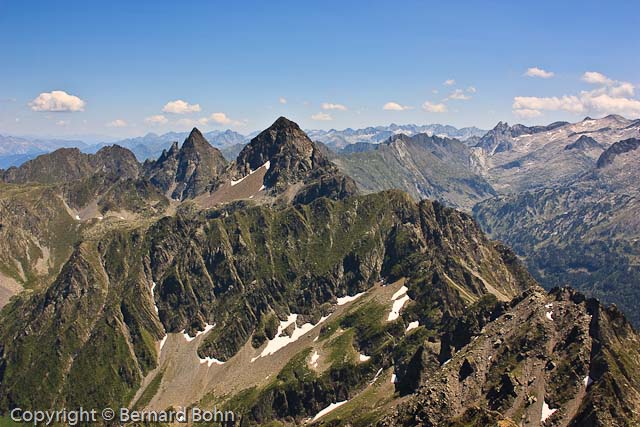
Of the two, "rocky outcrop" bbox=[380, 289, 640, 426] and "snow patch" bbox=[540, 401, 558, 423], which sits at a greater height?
"rocky outcrop" bbox=[380, 289, 640, 426]

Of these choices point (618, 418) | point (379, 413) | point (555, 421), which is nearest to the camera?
point (618, 418)

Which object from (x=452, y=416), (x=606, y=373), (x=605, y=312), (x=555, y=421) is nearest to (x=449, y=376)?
(x=452, y=416)

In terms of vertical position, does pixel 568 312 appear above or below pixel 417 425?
above

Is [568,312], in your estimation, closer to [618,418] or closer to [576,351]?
[576,351]

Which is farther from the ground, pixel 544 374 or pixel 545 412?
pixel 544 374

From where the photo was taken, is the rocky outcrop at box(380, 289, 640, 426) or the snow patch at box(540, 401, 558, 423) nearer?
the rocky outcrop at box(380, 289, 640, 426)

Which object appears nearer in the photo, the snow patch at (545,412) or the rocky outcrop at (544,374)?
the rocky outcrop at (544,374)

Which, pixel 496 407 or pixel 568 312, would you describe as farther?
pixel 568 312

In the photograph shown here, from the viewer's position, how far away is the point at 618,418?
13838 centimetres

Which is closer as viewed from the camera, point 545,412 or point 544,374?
point 545,412

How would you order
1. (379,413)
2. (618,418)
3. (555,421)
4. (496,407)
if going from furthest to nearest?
(379,413)
(496,407)
(555,421)
(618,418)

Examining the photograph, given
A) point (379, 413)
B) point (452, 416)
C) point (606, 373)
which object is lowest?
point (379, 413)

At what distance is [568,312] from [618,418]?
49242 mm

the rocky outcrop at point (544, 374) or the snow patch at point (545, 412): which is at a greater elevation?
the rocky outcrop at point (544, 374)
